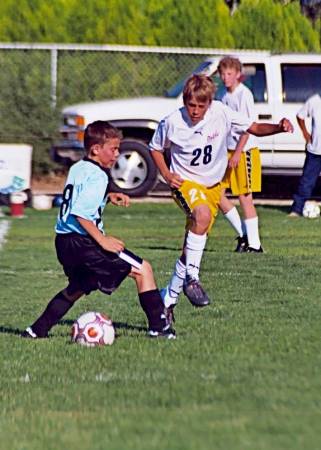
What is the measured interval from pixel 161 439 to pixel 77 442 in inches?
14.3

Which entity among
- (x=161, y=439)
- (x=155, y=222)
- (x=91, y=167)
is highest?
(x=91, y=167)

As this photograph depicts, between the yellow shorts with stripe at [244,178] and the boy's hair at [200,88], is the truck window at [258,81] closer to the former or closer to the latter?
the yellow shorts with stripe at [244,178]

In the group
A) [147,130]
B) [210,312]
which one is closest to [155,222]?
[147,130]

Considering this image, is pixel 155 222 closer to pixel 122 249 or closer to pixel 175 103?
pixel 175 103

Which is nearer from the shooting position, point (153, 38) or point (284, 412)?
point (284, 412)

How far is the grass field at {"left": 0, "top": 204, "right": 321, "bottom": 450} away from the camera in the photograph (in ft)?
18.4

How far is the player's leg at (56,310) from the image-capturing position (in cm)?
812

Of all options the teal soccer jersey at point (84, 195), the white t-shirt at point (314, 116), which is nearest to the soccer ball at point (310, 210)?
the white t-shirt at point (314, 116)

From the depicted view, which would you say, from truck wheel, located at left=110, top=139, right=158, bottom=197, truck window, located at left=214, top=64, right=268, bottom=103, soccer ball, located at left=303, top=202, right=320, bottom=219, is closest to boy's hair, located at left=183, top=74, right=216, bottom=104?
soccer ball, located at left=303, top=202, right=320, bottom=219

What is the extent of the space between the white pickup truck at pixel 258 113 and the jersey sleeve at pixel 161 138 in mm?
8584

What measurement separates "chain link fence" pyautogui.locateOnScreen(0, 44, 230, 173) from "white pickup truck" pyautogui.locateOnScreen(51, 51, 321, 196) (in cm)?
195

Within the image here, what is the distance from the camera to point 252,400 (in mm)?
6164

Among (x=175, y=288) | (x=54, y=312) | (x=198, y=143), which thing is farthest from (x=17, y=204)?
(x=54, y=312)

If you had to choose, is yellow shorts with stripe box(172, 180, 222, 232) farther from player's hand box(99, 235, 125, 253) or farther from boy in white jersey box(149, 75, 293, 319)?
player's hand box(99, 235, 125, 253)
